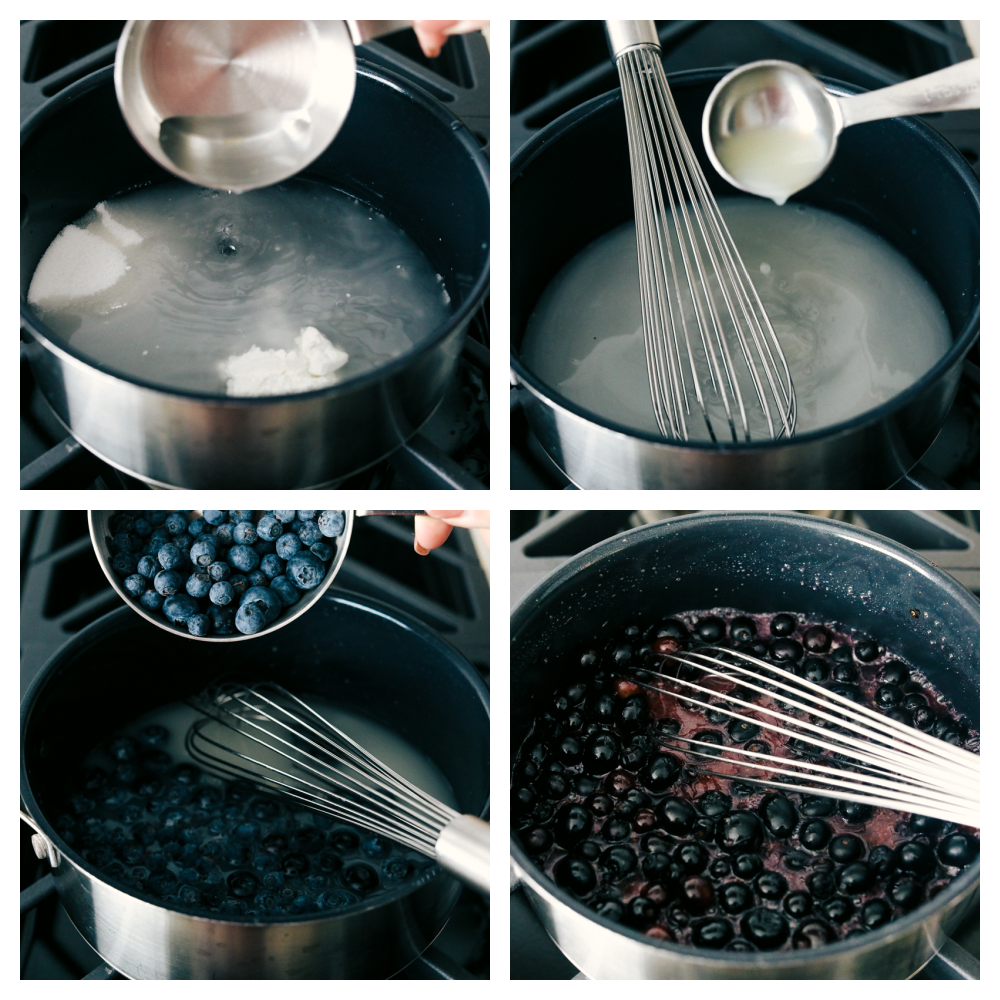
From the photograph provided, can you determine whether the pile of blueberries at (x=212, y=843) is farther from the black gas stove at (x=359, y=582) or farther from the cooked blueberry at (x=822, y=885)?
the cooked blueberry at (x=822, y=885)

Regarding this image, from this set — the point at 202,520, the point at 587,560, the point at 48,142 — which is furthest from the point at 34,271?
the point at 587,560

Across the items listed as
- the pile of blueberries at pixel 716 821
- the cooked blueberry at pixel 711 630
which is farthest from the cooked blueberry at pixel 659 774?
the cooked blueberry at pixel 711 630

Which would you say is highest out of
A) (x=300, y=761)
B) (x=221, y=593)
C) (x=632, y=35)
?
(x=632, y=35)

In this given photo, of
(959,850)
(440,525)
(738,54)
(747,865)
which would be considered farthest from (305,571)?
Result: (738,54)

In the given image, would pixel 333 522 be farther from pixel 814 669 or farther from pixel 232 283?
pixel 814 669

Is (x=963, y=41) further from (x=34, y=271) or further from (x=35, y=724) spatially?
(x=35, y=724)

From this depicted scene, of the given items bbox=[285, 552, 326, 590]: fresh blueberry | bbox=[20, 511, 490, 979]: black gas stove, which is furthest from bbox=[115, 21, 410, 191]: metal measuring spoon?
bbox=[20, 511, 490, 979]: black gas stove
